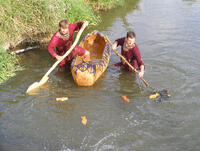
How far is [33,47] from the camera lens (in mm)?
8203

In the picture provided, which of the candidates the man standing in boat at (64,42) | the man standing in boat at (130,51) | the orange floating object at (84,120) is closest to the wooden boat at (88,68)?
the man standing in boat at (64,42)

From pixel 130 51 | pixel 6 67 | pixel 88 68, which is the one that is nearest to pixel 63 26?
pixel 88 68

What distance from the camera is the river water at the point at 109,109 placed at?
421 centimetres

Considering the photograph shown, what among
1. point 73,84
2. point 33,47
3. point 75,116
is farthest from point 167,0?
point 75,116

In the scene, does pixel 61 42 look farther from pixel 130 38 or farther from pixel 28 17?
pixel 28 17

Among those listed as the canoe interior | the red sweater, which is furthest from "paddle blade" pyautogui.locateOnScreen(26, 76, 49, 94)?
the canoe interior

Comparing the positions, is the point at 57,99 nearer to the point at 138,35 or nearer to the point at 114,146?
the point at 114,146

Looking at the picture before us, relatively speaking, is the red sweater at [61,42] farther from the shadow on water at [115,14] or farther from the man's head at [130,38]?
the shadow on water at [115,14]

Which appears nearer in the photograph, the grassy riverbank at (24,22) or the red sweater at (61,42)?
the red sweater at (61,42)

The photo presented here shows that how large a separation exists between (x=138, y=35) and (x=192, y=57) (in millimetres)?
2773

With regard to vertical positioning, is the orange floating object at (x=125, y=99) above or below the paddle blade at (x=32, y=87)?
below

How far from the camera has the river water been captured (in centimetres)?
421

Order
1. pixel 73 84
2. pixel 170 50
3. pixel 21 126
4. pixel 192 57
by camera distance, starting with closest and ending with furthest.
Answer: pixel 21 126 → pixel 73 84 → pixel 192 57 → pixel 170 50

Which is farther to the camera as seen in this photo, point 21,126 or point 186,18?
point 186,18
